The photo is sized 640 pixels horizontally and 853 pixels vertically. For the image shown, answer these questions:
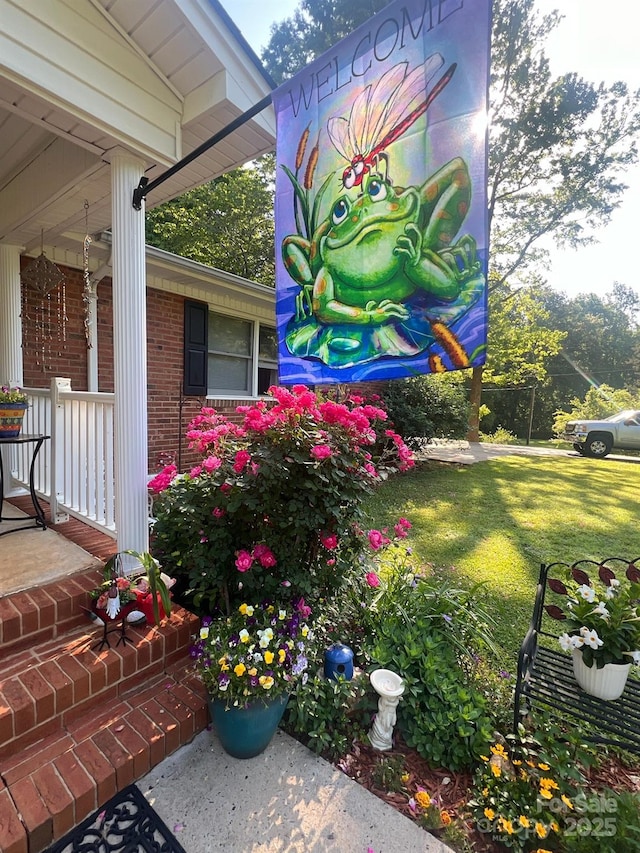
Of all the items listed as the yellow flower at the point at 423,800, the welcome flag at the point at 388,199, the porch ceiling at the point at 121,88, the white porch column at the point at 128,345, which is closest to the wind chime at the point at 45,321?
the porch ceiling at the point at 121,88

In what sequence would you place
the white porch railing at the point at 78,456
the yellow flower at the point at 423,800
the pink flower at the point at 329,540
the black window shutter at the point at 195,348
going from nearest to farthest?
1. the yellow flower at the point at 423,800
2. the pink flower at the point at 329,540
3. the white porch railing at the point at 78,456
4. the black window shutter at the point at 195,348

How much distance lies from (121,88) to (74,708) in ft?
10.4

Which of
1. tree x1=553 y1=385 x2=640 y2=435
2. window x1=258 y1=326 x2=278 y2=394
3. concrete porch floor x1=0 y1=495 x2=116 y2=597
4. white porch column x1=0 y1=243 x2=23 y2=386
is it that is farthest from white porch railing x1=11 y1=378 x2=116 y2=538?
tree x1=553 y1=385 x2=640 y2=435

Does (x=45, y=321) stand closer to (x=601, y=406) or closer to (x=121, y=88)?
(x=121, y=88)

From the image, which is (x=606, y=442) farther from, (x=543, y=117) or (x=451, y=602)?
(x=451, y=602)

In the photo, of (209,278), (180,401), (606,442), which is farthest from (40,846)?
(606,442)

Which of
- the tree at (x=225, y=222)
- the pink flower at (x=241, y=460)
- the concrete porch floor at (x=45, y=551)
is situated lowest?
the concrete porch floor at (x=45, y=551)

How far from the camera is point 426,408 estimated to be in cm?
901

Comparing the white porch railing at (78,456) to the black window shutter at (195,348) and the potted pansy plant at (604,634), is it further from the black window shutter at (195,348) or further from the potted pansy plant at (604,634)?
the potted pansy plant at (604,634)

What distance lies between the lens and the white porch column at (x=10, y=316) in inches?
141

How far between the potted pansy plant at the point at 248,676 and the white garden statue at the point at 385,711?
0.37 m

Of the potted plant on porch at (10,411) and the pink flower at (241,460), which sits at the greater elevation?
the potted plant on porch at (10,411)

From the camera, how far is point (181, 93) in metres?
2.53

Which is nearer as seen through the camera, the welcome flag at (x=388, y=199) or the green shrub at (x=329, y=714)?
the welcome flag at (x=388, y=199)
